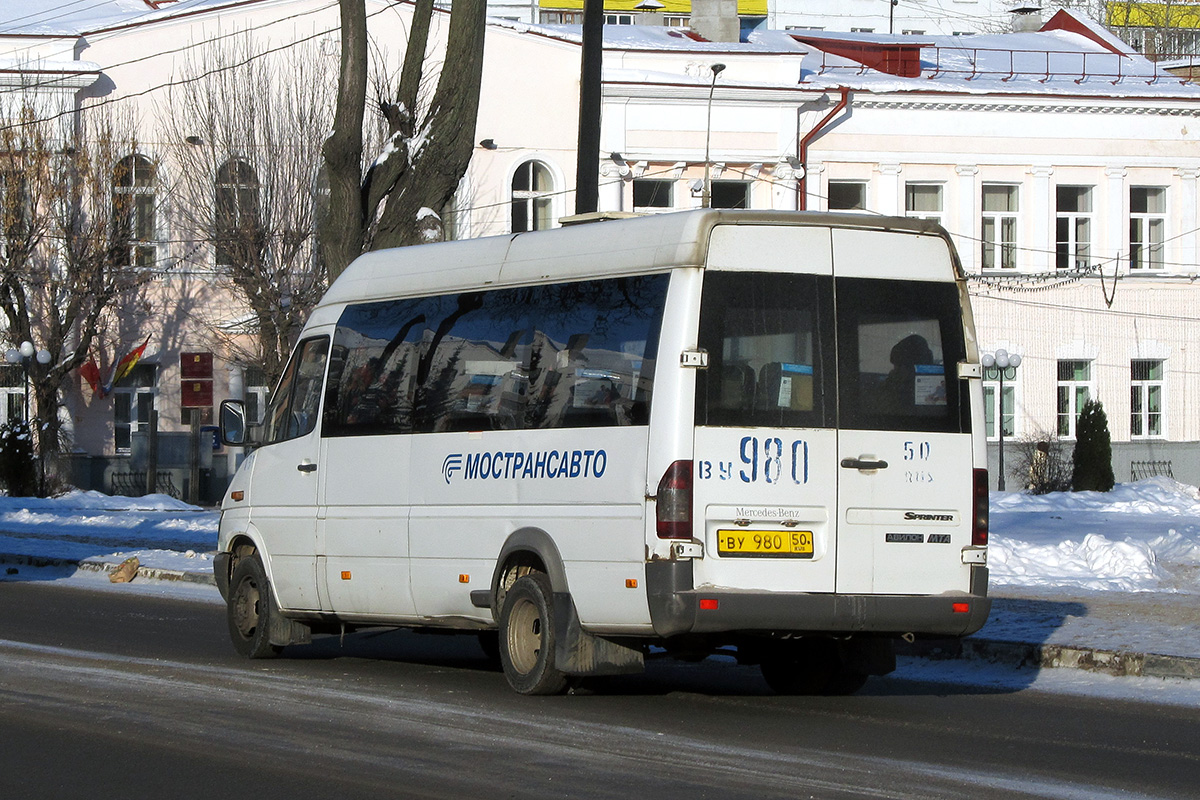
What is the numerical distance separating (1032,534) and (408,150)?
962 centimetres

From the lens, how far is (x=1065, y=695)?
11031mm

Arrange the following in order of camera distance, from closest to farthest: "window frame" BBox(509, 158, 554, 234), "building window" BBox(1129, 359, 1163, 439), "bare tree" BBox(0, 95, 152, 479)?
"bare tree" BBox(0, 95, 152, 479) → "window frame" BBox(509, 158, 554, 234) → "building window" BBox(1129, 359, 1163, 439)

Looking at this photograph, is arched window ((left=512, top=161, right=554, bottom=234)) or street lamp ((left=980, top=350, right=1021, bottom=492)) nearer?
street lamp ((left=980, top=350, right=1021, bottom=492))

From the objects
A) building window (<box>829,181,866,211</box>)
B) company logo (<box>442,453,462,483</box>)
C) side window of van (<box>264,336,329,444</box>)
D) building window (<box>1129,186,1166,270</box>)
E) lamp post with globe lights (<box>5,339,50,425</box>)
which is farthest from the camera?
building window (<box>1129,186,1166,270</box>)

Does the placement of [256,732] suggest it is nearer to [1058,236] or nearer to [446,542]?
[446,542]

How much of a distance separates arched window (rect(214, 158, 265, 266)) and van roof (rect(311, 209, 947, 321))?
24.1 m

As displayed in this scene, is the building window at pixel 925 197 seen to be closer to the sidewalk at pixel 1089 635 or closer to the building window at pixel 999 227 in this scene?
the building window at pixel 999 227

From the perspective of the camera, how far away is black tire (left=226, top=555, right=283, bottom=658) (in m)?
12.5

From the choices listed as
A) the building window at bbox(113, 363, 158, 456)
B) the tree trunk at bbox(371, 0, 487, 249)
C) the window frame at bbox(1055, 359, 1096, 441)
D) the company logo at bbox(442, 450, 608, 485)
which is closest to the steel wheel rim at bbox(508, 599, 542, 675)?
the company logo at bbox(442, 450, 608, 485)

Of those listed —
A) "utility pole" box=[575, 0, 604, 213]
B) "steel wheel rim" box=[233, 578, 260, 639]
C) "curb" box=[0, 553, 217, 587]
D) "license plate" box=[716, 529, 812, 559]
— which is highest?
"utility pole" box=[575, 0, 604, 213]

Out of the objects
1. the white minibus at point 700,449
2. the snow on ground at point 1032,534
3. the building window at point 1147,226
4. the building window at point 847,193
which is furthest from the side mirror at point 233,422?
the building window at point 1147,226

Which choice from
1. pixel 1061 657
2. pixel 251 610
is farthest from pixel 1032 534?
pixel 251 610

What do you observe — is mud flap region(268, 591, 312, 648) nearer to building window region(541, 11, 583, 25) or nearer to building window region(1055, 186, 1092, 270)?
building window region(1055, 186, 1092, 270)

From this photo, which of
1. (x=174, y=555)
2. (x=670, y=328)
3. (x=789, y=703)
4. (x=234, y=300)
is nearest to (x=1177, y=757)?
(x=789, y=703)
